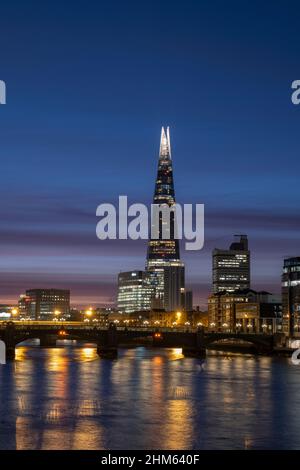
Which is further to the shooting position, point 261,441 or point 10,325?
point 10,325

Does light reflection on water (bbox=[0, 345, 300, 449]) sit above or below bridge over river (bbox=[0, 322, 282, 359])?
below

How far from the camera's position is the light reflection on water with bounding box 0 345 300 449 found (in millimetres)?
59000

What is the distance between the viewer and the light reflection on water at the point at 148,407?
194ft

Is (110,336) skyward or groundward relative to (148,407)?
skyward

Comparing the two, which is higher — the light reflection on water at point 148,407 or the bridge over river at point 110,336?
the bridge over river at point 110,336

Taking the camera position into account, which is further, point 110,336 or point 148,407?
point 110,336

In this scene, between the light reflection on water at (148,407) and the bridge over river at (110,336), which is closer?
the light reflection on water at (148,407)

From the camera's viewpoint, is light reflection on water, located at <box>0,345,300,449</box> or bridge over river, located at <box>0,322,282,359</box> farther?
bridge over river, located at <box>0,322,282,359</box>

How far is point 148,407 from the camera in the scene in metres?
77.5
